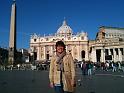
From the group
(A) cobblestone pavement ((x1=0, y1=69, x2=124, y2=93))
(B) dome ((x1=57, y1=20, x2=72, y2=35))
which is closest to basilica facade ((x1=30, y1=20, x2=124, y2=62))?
(B) dome ((x1=57, y1=20, x2=72, y2=35))

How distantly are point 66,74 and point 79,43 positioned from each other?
109 m

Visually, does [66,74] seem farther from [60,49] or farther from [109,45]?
[109,45]

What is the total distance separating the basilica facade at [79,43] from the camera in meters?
93.3

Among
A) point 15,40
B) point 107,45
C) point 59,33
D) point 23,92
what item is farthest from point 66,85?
point 59,33

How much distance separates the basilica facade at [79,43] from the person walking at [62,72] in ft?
275

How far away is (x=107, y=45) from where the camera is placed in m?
90.1

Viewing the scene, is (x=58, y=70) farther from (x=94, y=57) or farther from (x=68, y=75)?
(x=94, y=57)

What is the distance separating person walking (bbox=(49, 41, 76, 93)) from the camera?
228 inches

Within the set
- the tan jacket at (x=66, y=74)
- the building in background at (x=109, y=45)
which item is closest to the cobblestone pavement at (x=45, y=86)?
the tan jacket at (x=66, y=74)

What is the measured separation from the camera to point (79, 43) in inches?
4498

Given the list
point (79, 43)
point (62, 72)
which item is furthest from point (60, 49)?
point (79, 43)

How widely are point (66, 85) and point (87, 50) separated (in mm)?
106545

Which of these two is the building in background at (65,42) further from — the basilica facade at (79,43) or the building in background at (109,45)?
the building in background at (109,45)

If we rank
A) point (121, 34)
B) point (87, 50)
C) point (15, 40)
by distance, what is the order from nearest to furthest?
point (15, 40) < point (121, 34) < point (87, 50)
